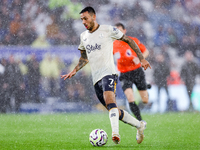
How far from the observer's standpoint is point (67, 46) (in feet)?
44.8

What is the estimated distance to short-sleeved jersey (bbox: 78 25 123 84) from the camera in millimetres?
4953

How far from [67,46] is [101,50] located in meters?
8.79

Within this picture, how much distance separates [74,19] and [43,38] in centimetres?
196

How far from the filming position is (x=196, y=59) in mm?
13641

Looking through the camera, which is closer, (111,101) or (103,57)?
(111,101)

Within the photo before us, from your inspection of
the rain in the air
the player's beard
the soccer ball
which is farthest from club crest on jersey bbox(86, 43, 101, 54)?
the rain in the air

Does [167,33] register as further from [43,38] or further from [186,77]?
[43,38]

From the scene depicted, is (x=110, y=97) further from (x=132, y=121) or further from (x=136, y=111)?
(x=136, y=111)

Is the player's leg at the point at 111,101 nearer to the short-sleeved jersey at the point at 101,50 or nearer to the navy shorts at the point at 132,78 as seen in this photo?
the short-sleeved jersey at the point at 101,50

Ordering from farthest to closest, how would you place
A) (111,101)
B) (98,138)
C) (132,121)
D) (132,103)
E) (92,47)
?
(132,103) → (92,47) → (132,121) → (98,138) → (111,101)

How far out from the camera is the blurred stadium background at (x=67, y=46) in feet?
42.2

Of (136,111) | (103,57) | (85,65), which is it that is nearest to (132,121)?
(103,57)

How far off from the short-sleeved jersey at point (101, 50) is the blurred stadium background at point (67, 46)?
7521mm

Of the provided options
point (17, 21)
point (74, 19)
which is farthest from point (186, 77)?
point (17, 21)
